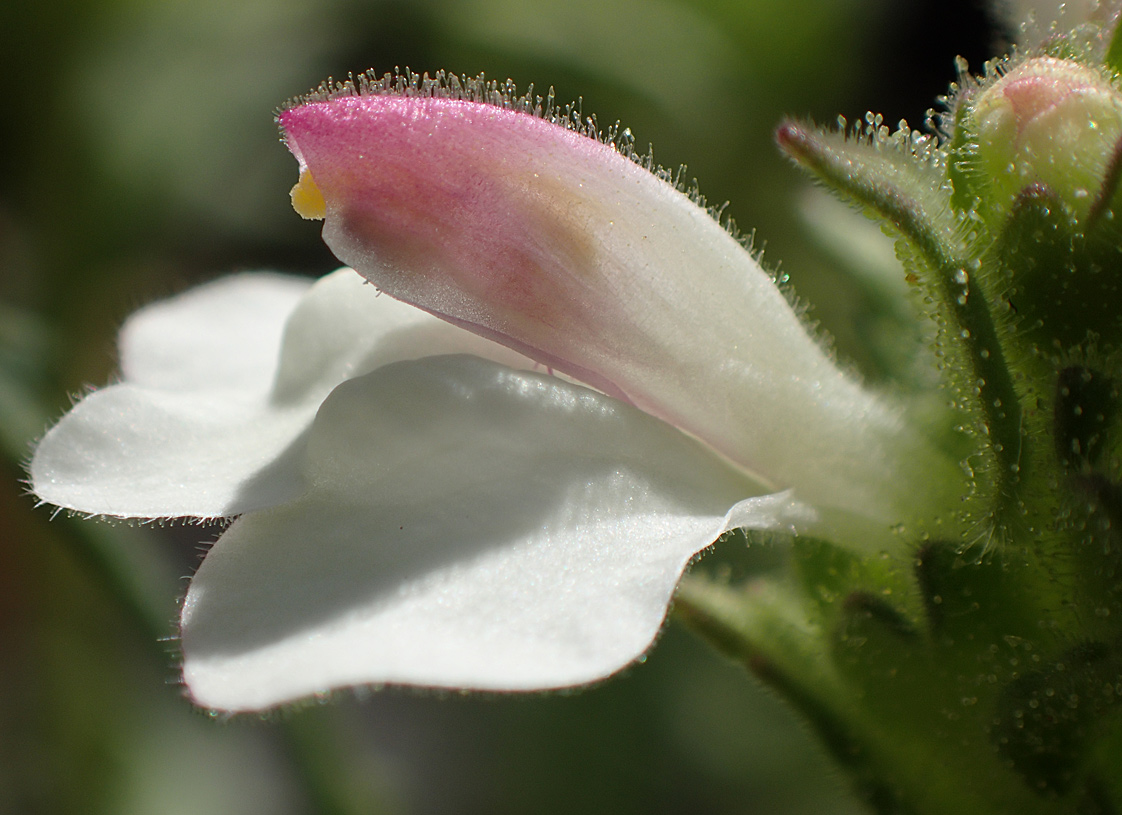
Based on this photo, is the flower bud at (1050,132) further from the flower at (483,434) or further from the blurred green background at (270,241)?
the blurred green background at (270,241)

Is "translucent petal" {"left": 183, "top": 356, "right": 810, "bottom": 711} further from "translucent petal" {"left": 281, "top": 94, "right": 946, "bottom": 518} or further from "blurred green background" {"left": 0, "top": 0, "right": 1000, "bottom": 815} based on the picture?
"blurred green background" {"left": 0, "top": 0, "right": 1000, "bottom": 815}

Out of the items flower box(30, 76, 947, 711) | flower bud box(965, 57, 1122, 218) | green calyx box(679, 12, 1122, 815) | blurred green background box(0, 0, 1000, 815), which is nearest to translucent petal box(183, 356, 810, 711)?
flower box(30, 76, 947, 711)

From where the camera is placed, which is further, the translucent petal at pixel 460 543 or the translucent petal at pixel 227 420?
the translucent petal at pixel 227 420

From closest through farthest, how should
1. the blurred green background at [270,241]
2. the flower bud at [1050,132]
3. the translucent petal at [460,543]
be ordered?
the translucent petal at [460,543]
the flower bud at [1050,132]
the blurred green background at [270,241]

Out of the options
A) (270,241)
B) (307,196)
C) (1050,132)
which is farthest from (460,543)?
(270,241)

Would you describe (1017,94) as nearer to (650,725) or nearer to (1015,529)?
(1015,529)

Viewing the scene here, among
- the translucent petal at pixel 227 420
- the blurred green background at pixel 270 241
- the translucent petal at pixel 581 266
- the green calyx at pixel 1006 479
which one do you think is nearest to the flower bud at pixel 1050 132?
the green calyx at pixel 1006 479
